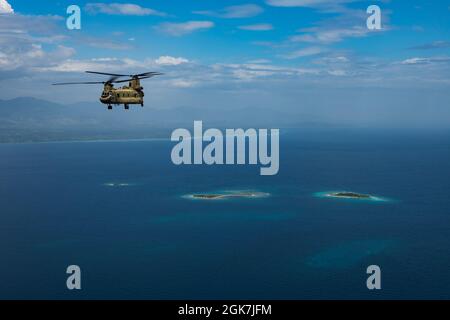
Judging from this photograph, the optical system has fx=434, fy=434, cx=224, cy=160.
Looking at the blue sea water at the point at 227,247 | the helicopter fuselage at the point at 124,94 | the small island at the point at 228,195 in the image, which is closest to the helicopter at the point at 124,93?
the helicopter fuselage at the point at 124,94

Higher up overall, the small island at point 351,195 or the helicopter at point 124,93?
the helicopter at point 124,93

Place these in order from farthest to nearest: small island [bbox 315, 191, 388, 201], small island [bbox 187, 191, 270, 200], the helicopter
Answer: small island [bbox 187, 191, 270, 200], small island [bbox 315, 191, 388, 201], the helicopter

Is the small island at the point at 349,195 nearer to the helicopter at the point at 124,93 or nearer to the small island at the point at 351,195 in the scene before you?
the small island at the point at 351,195

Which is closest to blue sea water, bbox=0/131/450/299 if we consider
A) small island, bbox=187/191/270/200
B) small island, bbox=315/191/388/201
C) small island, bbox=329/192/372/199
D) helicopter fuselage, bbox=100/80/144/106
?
small island, bbox=187/191/270/200

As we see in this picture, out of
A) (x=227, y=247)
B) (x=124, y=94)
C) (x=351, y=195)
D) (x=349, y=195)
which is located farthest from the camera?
(x=349, y=195)

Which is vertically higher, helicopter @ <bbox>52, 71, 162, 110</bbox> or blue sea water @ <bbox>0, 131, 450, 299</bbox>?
helicopter @ <bbox>52, 71, 162, 110</bbox>

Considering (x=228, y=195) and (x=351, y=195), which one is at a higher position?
(x=228, y=195)

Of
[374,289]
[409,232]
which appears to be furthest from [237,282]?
[409,232]

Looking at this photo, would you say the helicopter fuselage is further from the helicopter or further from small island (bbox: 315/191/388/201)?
small island (bbox: 315/191/388/201)

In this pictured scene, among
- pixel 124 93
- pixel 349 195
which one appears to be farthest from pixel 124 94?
pixel 349 195

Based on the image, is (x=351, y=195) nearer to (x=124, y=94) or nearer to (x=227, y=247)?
Result: (x=227, y=247)
